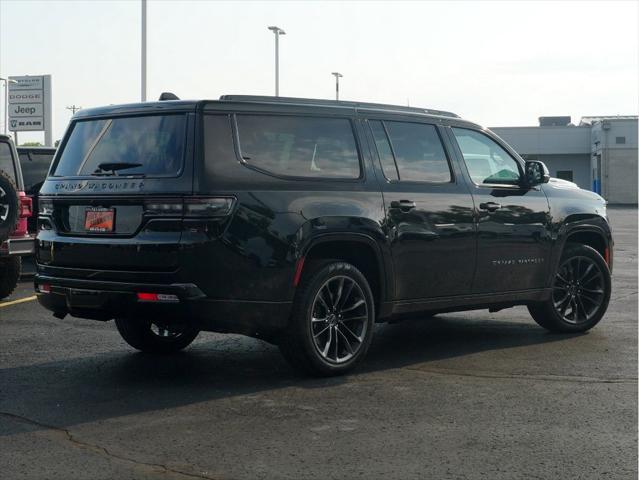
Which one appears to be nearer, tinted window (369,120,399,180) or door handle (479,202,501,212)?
tinted window (369,120,399,180)

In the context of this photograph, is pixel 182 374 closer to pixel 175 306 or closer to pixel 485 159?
pixel 175 306

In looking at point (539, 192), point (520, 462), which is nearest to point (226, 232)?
point (520, 462)

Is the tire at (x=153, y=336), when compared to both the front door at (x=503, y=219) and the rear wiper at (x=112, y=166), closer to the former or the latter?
the rear wiper at (x=112, y=166)

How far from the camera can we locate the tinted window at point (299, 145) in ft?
22.3

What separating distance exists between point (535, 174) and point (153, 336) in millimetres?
3464

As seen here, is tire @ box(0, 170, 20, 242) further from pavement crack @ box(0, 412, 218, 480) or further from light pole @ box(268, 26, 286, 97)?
light pole @ box(268, 26, 286, 97)

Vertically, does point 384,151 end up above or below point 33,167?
below

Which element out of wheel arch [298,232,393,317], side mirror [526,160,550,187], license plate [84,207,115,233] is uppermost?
side mirror [526,160,550,187]

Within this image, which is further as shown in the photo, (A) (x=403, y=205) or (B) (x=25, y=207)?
(B) (x=25, y=207)

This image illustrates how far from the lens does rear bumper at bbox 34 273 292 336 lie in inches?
253

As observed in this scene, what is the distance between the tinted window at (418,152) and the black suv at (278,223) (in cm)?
1

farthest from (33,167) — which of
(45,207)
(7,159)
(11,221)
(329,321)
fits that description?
(329,321)

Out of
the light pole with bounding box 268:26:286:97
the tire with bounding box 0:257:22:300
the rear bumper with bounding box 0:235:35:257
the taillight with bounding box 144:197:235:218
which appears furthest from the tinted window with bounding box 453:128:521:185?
the light pole with bounding box 268:26:286:97

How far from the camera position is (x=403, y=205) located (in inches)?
293
